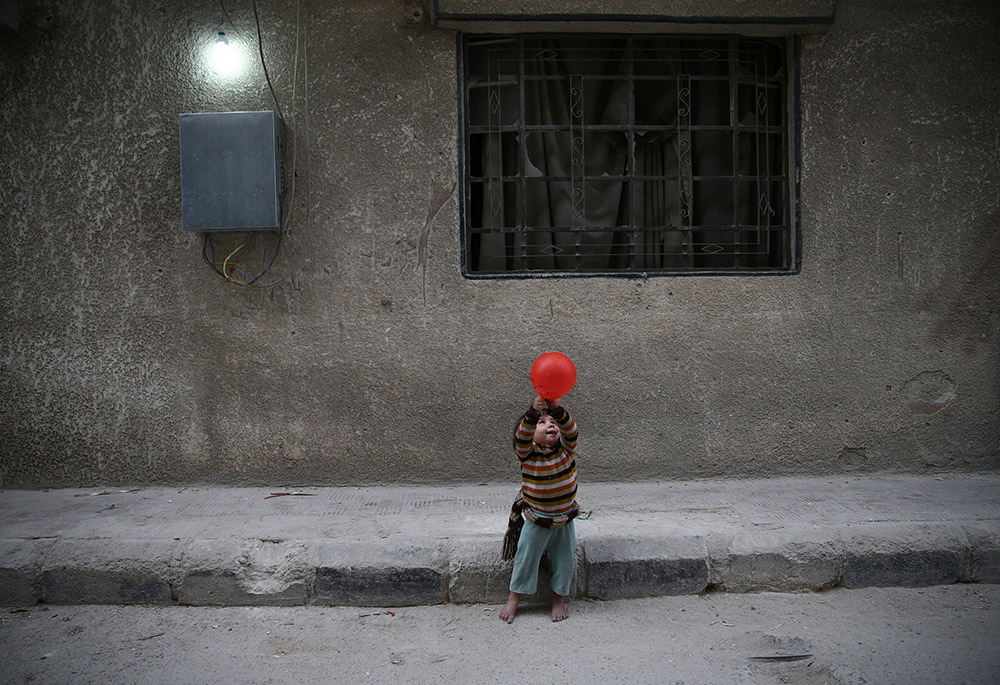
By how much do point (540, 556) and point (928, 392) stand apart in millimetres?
2867

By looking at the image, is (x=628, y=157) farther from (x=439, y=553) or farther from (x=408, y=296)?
(x=439, y=553)

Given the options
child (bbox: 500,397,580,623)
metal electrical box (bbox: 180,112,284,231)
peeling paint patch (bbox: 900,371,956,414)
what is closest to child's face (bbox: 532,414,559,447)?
child (bbox: 500,397,580,623)

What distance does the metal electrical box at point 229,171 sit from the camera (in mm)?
3770

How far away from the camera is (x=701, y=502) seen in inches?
146

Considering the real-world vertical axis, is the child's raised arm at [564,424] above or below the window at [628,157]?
below

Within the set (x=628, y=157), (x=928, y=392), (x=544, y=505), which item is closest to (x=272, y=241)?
(x=628, y=157)

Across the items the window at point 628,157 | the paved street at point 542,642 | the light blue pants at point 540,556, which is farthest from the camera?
the window at point 628,157

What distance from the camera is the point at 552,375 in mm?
2580

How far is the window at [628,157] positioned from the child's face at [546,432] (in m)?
1.64

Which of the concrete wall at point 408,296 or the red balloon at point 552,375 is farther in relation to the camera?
the concrete wall at point 408,296

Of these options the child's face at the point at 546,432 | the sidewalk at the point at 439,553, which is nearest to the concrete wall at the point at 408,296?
the sidewalk at the point at 439,553

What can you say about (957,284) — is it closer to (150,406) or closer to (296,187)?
(296,187)

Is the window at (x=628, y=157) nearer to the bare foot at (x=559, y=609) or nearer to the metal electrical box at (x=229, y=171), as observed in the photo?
the metal electrical box at (x=229, y=171)

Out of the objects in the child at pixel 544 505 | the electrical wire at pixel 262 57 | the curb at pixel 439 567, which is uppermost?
the electrical wire at pixel 262 57
